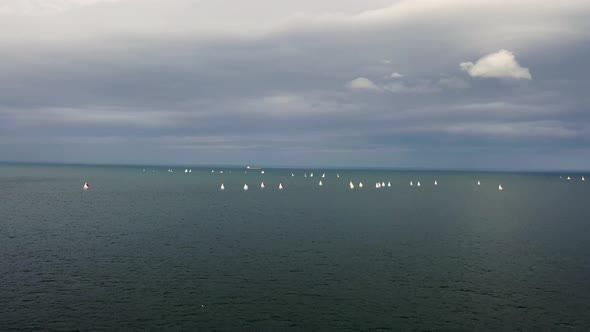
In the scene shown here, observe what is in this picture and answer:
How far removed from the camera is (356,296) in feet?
138

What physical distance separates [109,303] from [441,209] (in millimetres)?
96728

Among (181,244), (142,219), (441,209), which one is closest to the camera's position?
(181,244)

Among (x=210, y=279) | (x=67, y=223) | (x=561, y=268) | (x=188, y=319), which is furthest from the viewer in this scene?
(x=67, y=223)

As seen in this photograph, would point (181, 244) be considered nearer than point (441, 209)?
Result: Yes

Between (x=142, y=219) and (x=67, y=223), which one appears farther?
(x=142, y=219)

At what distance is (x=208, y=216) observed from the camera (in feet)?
320

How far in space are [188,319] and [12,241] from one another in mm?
43303

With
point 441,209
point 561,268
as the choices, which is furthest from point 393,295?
point 441,209

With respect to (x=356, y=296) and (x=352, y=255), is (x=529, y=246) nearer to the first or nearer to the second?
(x=352, y=255)

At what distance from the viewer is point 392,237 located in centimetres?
7338

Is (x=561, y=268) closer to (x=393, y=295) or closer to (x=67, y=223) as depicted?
(x=393, y=295)

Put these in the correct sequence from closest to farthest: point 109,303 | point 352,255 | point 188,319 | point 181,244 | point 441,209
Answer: point 188,319
point 109,303
point 352,255
point 181,244
point 441,209

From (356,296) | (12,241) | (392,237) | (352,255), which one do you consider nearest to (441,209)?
(392,237)

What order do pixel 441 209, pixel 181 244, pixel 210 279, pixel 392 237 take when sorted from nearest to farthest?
pixel 210 279
pixel 181 244
pixel 392 237
pixel 441 209
